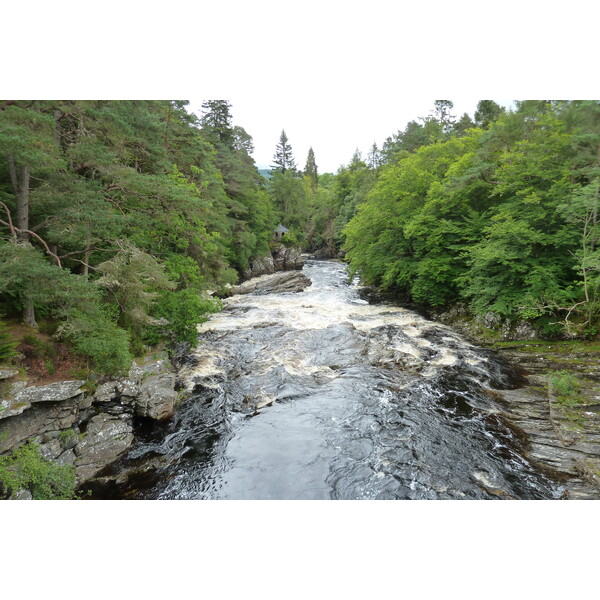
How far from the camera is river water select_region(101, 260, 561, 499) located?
6.11 meters

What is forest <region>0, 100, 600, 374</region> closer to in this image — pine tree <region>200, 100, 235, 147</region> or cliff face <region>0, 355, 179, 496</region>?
cliff face <region>0, 355, 179, 496</region>

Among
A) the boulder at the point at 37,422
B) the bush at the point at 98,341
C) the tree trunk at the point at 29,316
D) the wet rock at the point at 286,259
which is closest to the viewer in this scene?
the boulder at the point at 37,422

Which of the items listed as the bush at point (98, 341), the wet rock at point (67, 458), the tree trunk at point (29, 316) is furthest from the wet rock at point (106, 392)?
the tree trunk at point (29, 316)

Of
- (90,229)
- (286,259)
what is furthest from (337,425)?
(286,259)

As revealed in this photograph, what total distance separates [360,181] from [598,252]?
34674 millimetres

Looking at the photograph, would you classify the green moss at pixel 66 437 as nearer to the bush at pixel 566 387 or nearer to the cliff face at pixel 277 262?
the bush at pixel 566 387

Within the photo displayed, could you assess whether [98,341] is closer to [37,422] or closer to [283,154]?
[37,422]

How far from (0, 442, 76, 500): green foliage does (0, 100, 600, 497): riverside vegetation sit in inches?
3.2

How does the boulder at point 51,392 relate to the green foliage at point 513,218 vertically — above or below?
below

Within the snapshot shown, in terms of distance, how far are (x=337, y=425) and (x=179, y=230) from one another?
8620mm

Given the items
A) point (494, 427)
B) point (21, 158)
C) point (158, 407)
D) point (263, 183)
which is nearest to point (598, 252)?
point (494, 427)

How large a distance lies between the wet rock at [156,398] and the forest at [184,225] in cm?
94

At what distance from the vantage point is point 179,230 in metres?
11.8

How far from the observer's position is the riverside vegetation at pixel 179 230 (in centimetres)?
669
